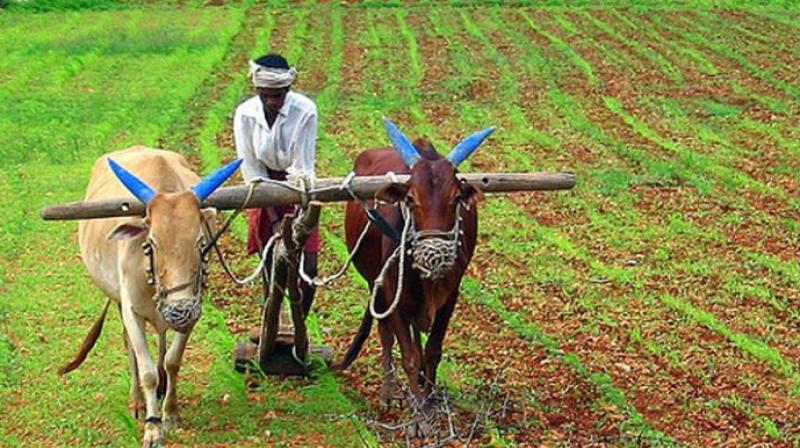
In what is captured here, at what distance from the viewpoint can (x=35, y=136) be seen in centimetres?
1698

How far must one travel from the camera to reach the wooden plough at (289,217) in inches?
280

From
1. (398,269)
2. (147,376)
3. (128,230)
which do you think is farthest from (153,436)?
(398,269)

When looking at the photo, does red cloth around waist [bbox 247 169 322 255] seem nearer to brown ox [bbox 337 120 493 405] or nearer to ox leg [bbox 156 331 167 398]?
brown ox [bbox 337 120 493 405]

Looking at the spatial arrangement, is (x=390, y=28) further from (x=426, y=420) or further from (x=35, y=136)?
(x=426, y=420)

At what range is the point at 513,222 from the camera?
1247 centimetres

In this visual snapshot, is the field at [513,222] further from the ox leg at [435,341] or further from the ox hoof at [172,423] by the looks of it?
the ox leg at [435,341]

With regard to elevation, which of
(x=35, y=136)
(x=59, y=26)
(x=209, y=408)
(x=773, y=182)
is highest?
(x=209, y=408)

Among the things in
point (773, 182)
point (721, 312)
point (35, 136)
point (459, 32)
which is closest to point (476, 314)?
point (721, 312)

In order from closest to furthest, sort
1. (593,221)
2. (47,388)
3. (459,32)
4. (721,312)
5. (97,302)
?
1. (47,388)
2. (721,312)
3. (97,302)
4. (593,221)
5. (459,32)

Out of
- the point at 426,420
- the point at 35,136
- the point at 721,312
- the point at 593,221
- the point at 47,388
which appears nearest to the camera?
the point at 426,420

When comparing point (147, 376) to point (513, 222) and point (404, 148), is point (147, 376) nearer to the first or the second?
point (404, 148)

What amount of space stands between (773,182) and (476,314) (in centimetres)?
532

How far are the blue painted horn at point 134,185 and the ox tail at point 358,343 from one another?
181 centimetres

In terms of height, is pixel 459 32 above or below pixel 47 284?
below
